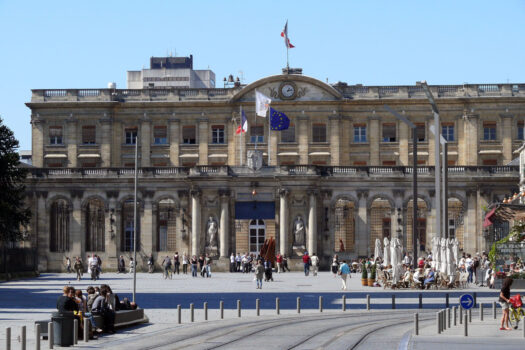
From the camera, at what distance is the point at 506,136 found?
94.5 meters

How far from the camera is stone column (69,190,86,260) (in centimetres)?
8894

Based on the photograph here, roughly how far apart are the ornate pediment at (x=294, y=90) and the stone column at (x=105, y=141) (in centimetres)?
1143

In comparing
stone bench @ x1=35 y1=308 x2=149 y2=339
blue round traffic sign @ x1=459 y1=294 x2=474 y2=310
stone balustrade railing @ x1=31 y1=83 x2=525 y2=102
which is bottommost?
stone bench @ x1=35 y1=308 x2=149 y2=339

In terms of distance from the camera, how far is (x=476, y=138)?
94938 mm

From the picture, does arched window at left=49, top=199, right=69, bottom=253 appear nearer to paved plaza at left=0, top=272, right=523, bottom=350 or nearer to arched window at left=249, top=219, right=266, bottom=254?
arched window at left=249, top=219, right=266, bottom=254

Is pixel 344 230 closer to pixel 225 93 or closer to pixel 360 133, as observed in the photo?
pixel 360 133

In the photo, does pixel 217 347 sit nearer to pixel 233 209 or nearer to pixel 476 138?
pixel 233 209

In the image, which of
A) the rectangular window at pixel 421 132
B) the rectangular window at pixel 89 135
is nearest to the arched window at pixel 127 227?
the rectangular window at pixel 89 135

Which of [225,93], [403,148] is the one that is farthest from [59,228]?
[403,148]

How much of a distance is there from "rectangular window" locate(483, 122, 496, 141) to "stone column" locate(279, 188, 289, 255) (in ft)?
65.4

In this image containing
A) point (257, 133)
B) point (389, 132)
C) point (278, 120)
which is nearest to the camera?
point (278, 120)

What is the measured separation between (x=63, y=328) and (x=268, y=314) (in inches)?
520

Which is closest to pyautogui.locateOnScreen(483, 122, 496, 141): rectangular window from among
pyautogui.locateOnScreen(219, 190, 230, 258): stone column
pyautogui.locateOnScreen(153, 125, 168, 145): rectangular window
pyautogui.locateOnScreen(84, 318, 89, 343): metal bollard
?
pyautogui.locateOnScreen(219, 190, 230, 258): stone column

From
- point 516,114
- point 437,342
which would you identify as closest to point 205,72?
point 516,114
